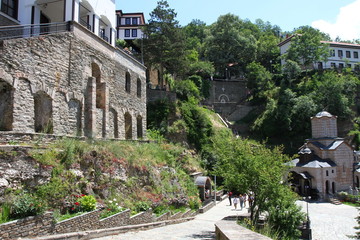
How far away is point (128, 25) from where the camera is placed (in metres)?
57.8

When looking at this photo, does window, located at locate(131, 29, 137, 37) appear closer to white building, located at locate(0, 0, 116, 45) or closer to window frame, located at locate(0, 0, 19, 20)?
white building, located at locate(0, 0, 116, 45)

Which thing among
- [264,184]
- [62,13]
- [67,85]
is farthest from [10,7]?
[264,184]

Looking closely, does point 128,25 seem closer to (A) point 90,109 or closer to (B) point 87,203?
(A) point 90,109

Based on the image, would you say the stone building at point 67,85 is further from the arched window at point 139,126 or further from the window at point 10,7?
the window at point 10,7

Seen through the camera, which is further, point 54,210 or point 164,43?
point 164,43

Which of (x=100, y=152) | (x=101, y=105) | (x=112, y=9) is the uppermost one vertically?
(x=112, y=9)

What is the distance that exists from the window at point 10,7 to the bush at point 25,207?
13316 millimetres

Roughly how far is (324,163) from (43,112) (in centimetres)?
3229

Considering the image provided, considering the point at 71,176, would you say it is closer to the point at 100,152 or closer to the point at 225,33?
the point at 100,152

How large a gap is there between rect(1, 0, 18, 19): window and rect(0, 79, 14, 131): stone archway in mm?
6823

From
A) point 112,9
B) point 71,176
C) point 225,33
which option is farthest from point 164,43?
point 225,33

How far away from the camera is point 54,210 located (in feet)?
37.7

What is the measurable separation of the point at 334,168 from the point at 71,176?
109ft

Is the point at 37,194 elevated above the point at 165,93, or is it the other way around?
the point at 165,93
